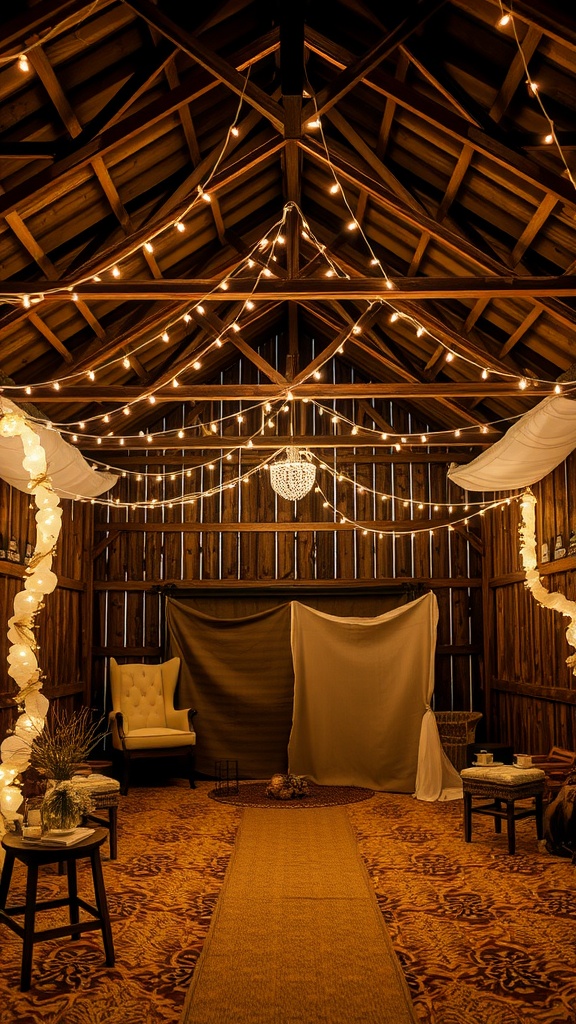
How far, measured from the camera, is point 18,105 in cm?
505

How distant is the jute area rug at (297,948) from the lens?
3.35m

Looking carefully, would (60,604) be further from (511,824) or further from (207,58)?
(207,58)

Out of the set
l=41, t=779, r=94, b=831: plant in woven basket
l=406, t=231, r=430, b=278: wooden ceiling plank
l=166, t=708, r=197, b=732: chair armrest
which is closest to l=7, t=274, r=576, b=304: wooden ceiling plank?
l=406, t=231, r=430, b=278: wooden ceiling plank

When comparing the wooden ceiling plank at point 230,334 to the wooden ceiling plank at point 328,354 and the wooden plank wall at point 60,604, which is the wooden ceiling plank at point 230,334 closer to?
the wooden ceiling plank at point 328,354

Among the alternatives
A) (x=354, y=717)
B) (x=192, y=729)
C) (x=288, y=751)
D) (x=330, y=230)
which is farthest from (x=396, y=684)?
(x=330, y=230)

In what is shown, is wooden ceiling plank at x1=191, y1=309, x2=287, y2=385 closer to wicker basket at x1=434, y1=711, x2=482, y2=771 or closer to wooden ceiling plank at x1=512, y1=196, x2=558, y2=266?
wooden ceiling plank at x1=512, y1=196, x2=558, y2=266

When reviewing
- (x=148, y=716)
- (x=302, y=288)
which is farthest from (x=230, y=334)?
A: (x=148, y=716)

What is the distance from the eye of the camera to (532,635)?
27.7 feet

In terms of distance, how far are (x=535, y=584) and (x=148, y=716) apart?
4247 millimetres

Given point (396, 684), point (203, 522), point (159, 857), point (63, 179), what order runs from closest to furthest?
point (63, 179) → point (159, 857) → point (396, 684) → point (203, 522)

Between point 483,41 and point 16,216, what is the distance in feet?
9.83

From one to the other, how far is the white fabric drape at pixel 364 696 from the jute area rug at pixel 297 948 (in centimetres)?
264

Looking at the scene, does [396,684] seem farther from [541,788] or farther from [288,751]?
[541,788]

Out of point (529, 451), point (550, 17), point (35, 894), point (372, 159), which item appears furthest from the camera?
point (529, 451)
